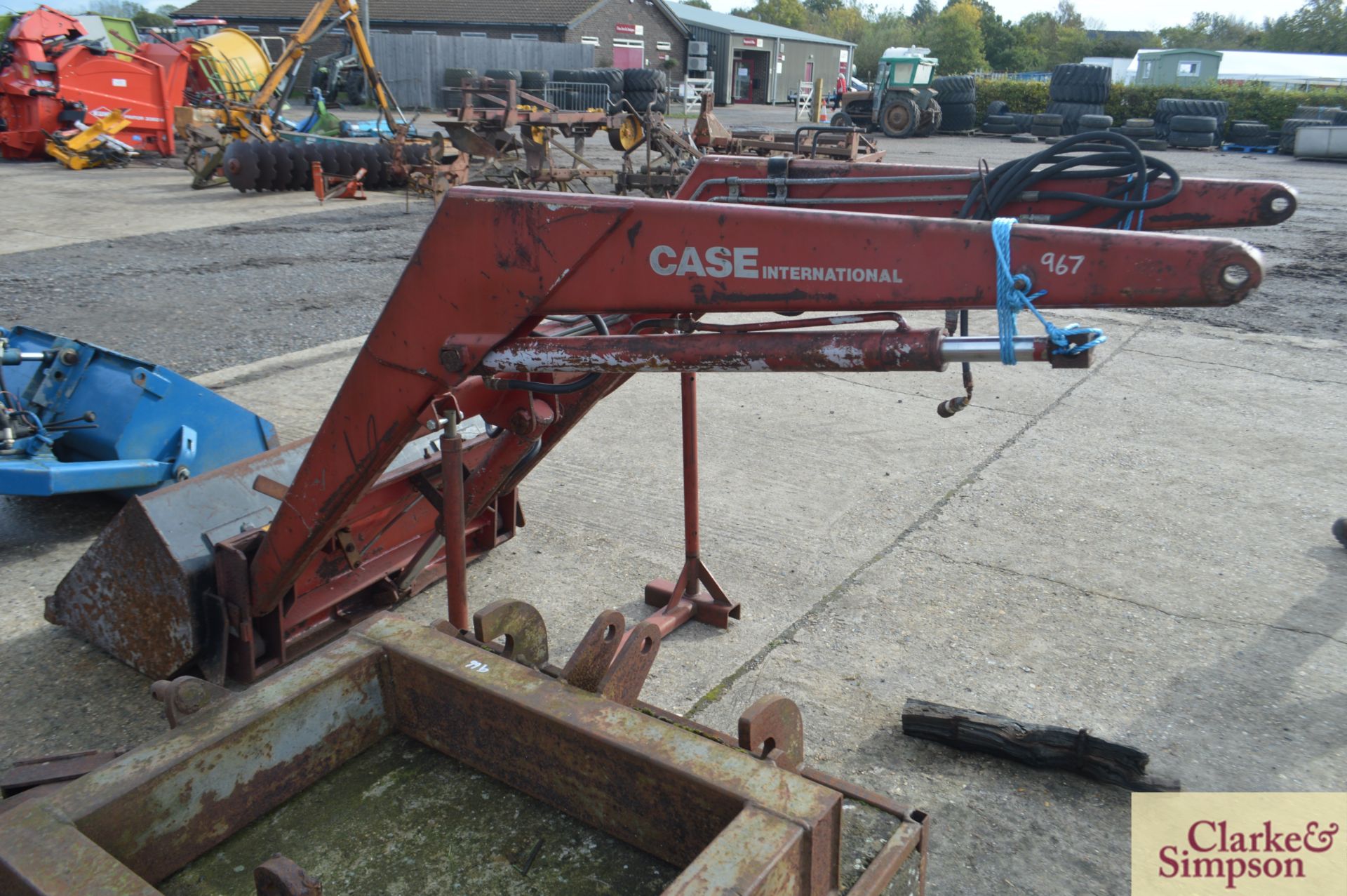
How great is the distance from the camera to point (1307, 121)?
2438 centimetres

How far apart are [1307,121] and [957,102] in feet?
28.2

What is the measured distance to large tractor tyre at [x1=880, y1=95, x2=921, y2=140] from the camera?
87.2 ft

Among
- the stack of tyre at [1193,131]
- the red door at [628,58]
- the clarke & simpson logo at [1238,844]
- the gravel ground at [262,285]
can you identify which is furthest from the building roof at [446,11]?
the clarke & simpson logo at [1238,844]

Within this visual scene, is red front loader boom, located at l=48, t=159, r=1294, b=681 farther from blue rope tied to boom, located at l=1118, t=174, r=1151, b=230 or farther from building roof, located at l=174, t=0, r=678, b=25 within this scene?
→ building roof, located at l=174, t=0, r=678, b=25

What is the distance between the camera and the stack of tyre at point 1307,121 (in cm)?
2411

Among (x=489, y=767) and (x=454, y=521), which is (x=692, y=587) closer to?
(x=454, y=521)

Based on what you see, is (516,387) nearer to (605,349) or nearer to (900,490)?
(605,349)

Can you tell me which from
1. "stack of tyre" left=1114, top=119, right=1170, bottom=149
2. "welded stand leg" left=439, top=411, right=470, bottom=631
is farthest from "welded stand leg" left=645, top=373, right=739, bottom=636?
"stack of tyre" left=1114, top=119, right=1170, bottom=149

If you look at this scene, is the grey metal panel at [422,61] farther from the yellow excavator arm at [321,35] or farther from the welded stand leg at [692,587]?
the welded stand leg at [692,587]

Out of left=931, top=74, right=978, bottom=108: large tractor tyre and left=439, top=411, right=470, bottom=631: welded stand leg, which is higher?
left=931, top=74, right=978, bottom=108: large tractor tyre

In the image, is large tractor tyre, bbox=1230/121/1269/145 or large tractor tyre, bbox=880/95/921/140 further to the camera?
large tractor tyre, bbox=880/95/921/140

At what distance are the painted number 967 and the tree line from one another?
2359 inches

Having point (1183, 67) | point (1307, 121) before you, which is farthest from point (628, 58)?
point (1307, 121)

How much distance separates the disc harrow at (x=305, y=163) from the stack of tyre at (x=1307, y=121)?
20.3 m
